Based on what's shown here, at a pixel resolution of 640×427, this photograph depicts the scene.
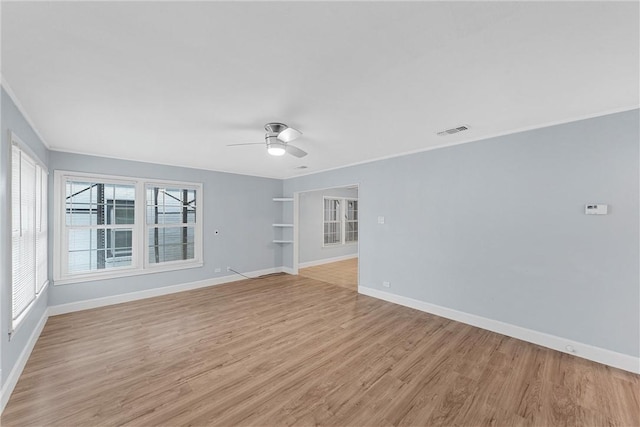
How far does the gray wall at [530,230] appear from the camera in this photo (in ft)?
8.11

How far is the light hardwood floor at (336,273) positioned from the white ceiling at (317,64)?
3.59 metres

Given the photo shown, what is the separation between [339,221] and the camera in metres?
8.44

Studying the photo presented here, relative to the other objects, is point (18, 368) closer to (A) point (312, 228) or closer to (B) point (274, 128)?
(B) point (274, 128)

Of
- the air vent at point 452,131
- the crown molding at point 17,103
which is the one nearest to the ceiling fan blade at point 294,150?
the air vent at point 452,131

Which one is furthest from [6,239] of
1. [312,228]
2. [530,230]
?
[312,228]

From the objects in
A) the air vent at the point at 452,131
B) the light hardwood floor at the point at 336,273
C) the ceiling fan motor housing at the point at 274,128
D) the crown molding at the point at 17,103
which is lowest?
the light hardwood floor at the point at 336,273

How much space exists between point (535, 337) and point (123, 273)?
19.6 ft

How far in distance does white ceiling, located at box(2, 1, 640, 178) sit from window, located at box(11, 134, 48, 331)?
0.57m

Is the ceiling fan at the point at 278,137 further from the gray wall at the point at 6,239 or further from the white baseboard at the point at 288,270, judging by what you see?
the white baseboard at the point at 288,270

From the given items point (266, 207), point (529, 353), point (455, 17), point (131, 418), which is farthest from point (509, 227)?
point (266, 207)

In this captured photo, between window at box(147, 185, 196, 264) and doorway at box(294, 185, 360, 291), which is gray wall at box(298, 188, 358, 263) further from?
window at box(147, 185, 196, 264)

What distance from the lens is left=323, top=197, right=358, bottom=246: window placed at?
808 cm

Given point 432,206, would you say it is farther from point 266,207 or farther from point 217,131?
point 266,207

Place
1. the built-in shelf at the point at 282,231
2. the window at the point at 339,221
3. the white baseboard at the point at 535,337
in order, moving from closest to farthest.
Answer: the white baseboard at the point at 535,337 → the built-in shelf at the point at 282,231 → the window at the point at 339,221
